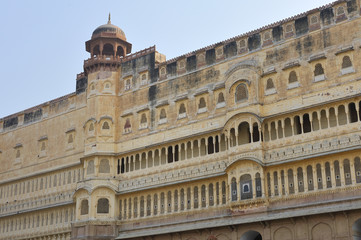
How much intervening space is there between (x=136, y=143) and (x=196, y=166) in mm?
4871

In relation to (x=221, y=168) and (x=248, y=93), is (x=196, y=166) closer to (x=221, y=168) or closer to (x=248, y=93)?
(x=221, y=168)

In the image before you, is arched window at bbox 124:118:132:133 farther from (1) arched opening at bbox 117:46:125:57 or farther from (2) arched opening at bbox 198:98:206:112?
(1) arched opening at bbox 117:46:125:57

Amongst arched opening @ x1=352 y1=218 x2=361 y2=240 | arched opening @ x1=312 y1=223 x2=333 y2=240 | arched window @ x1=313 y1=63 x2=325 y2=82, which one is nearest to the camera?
arched opening @ x1=352 y1=218 x2=361 y2=240

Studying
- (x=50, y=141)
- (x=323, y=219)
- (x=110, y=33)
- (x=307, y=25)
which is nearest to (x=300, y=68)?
(x=307, y=25)

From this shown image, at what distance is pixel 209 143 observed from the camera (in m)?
29.0

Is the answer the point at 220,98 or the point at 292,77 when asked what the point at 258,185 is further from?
the point at 292,77

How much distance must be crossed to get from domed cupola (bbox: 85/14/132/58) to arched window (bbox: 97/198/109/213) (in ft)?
31.5

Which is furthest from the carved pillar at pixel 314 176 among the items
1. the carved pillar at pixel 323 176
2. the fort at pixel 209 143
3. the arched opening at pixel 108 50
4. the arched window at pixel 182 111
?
the arched opening at pixel 108 50

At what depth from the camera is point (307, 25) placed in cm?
2659

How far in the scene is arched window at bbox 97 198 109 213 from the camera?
3131 cm

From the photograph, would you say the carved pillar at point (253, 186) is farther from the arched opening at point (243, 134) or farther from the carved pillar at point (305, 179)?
the carved pillar at point (305, 179)

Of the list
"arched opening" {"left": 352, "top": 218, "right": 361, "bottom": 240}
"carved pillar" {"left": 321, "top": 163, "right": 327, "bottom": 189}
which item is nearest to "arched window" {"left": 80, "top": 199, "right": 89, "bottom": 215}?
"carved pillar" {"left": 321, "top": 163, "right": 327, "bottom": 189}

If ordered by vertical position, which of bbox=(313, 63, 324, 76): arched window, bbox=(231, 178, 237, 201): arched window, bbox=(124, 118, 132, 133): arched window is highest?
bbox=(313, 63, 324, 76): arched window

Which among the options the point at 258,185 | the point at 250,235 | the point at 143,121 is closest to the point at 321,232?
the point at 258,185
